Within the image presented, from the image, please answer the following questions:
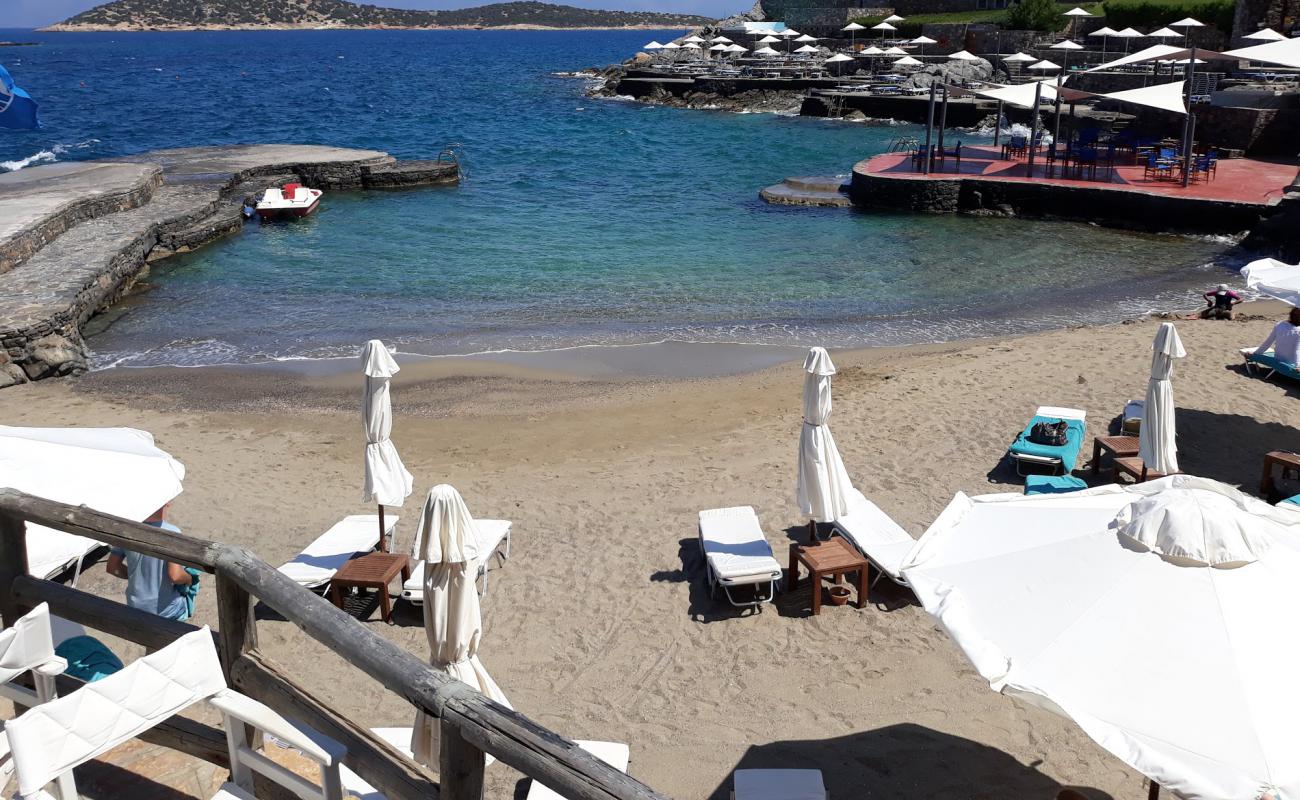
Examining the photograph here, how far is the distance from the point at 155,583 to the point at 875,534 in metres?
5.36

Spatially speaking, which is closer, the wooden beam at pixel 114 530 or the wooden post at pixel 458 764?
the wooden post at pixel 458 764

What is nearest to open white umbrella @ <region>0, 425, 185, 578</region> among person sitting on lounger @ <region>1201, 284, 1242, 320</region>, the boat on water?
person sitting on lounger @ <region>1201, 284, 1242, 320</region>

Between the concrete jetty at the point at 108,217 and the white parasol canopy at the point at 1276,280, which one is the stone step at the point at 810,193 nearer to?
the concrete jetty at the point at 108,217

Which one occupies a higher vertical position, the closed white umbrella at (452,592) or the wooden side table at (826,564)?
the closed white umbrella at (452,592)

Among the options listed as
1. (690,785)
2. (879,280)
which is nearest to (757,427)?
(690,785)

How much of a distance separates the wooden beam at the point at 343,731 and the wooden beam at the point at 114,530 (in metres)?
0.45

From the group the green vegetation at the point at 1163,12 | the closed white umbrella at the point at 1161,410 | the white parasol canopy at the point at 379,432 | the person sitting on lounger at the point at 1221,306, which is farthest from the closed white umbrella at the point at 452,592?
the green vegetation at the point at 1163,12

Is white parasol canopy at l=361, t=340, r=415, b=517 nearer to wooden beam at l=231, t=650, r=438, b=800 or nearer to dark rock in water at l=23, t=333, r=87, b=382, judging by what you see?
wooden beam at l=231, t=650, r=438, b=800

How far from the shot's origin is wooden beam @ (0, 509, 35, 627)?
14.7ft

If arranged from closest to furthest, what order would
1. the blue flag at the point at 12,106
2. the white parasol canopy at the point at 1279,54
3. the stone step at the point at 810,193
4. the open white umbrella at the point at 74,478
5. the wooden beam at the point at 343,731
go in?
the wooden beam at the point at 343,731 → the open white umbrella at the point at 74,478 → the blue flag at the point at 12,106 → the white parasol canopy at the point at 1279,54 → the stone step at the point at 810,193

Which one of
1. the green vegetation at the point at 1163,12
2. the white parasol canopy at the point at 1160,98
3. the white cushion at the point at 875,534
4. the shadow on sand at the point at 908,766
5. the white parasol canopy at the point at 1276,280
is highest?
the green vegetation at the point at 1163,12

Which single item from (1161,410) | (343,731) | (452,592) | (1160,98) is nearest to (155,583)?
(452,592)

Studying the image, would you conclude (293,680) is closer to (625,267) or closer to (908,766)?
(908,766)

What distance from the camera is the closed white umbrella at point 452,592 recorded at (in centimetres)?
555
